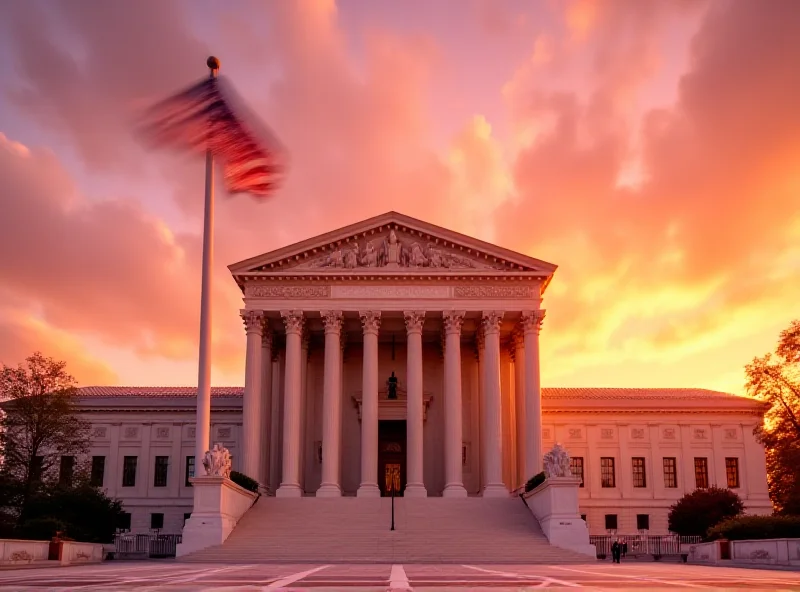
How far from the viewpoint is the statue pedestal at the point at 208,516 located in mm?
41062

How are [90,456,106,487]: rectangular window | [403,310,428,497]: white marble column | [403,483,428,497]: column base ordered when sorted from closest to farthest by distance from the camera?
[403,483,428,497]: column base
[403,310,428,497]: white marble column
[90,456,106,487]: rectangular window

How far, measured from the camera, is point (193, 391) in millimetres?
69875

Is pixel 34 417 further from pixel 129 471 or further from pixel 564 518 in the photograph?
pixel 564 518

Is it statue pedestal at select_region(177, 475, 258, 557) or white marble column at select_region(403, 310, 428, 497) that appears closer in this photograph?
statue pedestal at select_region(177, 475, 258, 557)

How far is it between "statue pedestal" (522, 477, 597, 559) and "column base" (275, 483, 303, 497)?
15.0m

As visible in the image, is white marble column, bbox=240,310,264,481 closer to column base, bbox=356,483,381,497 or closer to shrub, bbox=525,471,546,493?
column base, bbox=356,483,381,497

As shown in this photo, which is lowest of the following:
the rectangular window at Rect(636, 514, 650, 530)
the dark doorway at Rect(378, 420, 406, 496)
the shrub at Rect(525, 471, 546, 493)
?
the rectangular window at Rect(636, 514, 650, 530)

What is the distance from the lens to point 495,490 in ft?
168

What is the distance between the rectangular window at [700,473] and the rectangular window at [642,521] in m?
4.49

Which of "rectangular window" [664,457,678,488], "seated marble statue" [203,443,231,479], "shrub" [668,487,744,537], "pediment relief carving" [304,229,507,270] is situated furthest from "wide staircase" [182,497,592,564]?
"rectangular window" [664,457,678,488]

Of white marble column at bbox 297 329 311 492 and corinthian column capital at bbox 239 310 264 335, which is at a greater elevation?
corinthian column capital at bbox 239 310 264 335

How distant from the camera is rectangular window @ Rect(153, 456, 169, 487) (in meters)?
64.0

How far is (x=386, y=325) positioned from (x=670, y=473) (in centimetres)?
2433

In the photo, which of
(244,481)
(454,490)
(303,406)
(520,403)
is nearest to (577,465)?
(520,403)
